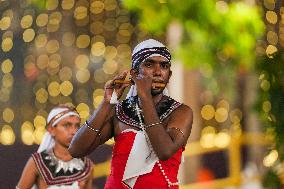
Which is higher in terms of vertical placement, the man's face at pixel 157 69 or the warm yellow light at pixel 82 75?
the man's face at pixel 157 69

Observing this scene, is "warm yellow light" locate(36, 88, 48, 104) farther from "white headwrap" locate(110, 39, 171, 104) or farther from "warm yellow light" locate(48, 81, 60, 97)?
"white headwrap" locate(110, 39, 171, 104)

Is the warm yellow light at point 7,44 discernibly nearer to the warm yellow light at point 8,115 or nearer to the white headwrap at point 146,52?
the warm yellow light at point 8,115

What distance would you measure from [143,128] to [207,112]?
38.5ft

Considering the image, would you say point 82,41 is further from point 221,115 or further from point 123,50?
point 221,115

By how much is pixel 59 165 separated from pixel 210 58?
6.34 m

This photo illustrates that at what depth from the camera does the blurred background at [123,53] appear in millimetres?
13789

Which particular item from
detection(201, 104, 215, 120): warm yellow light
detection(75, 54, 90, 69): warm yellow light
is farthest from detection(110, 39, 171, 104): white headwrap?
detection(201, 104, 215, 120): warm yellow light

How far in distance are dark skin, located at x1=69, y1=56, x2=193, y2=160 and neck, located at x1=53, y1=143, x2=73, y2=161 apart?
2.76 m

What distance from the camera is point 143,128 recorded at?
18.1 feet

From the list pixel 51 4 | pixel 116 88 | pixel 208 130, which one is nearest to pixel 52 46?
pixel 51 4

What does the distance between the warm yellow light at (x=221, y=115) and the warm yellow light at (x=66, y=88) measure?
3.58m

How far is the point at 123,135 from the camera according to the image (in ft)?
18.3

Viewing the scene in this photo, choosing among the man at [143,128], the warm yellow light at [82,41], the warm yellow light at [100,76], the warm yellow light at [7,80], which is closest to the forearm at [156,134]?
the man at [143,128]

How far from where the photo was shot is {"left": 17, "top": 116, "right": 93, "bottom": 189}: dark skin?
8.38 m
